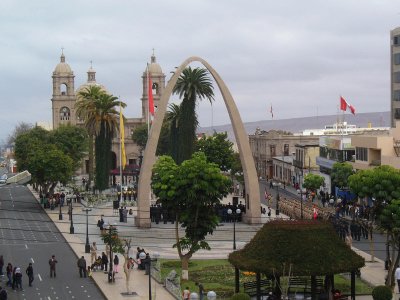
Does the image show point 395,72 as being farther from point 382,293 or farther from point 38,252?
point 382,293

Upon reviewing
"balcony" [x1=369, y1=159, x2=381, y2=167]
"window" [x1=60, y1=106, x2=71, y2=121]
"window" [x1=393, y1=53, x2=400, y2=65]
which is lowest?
"balcony" [x1=369, y1=159, x2=381, y2=167]

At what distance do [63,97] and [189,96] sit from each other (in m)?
87.9

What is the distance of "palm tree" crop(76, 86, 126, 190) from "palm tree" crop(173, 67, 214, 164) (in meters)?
15.0

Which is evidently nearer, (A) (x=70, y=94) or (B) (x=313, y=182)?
(B) (x=313, y=182)

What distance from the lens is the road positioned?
44.8 metres

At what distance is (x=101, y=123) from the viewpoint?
106 m

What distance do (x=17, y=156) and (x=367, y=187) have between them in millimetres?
80156

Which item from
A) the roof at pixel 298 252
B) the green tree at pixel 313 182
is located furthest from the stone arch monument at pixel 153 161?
the roof at pixel 298 252

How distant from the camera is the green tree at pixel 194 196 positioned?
4925cm

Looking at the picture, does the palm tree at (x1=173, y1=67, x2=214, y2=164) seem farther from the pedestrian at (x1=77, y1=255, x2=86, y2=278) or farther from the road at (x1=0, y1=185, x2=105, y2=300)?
the pedestrian at (x1=77, y1=255, x2=86, y2=278)

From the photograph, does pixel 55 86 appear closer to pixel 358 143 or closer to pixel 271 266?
pixel 358 143

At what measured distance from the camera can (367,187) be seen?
46.3m

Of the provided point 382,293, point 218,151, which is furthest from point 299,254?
point 218,151

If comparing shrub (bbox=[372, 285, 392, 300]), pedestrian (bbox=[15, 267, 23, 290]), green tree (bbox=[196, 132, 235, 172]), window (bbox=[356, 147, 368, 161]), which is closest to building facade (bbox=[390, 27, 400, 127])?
window (bbox=[356, 147, 368, 161])
